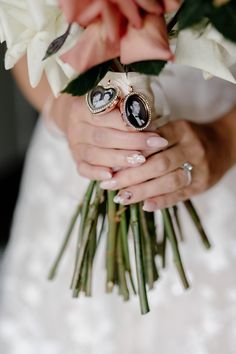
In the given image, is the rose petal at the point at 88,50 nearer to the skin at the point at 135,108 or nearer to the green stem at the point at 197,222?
the skin at the point at 135,108

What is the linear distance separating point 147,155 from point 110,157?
45 mm

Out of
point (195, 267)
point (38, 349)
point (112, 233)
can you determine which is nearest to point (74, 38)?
point (112, 233)

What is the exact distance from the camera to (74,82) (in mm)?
616

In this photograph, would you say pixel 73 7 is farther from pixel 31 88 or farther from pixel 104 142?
pixel 31 88

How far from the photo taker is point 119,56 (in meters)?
0.65

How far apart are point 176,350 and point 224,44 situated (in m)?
0.52

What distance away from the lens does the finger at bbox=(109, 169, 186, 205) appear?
77cm

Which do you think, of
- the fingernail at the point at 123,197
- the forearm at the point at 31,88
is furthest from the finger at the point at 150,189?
the forearm at the point at 31,88

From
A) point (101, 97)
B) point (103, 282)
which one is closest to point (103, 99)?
point (101, 97)

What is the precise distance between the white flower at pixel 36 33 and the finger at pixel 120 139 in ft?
0.28

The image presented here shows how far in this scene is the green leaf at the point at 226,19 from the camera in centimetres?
51

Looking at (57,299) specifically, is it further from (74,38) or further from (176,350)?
(74,38)

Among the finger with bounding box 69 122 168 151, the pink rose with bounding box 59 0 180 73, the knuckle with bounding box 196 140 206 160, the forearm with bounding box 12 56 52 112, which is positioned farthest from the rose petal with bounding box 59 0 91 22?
the forearm with bounding box 12 56 52 112

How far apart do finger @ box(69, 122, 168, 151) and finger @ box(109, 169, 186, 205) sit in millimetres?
51
